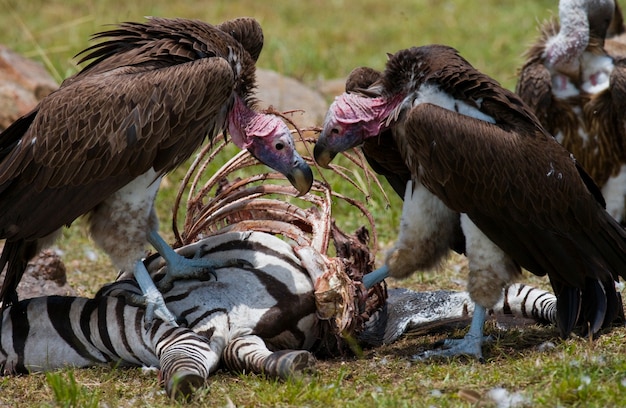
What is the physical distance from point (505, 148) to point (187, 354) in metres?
1.52

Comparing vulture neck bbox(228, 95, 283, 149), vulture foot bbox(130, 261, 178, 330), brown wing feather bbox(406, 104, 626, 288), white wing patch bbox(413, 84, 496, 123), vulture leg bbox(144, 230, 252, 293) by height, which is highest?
white wing patch bbox(413, 84, 496, 123)

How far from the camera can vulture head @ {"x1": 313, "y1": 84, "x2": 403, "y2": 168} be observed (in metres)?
4.36

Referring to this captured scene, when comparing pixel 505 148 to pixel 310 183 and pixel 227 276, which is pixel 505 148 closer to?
pixel 310 183

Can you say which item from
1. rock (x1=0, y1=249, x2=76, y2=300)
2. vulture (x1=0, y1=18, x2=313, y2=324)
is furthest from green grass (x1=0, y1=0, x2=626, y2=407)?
vulture (x1=0, y1=18, x2=313, y2=324)

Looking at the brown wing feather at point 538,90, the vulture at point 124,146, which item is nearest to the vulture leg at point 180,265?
the vulture at point 124,146

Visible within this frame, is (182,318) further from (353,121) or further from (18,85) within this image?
(18,85)

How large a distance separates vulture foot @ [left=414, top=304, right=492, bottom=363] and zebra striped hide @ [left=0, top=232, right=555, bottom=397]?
1.65ft

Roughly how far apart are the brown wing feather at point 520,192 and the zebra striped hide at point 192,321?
2.53 ft

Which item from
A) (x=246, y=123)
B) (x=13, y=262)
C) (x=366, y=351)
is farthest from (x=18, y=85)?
(x=366, y=351)

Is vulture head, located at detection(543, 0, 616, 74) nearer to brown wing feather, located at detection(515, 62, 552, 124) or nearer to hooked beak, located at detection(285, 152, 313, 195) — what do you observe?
brown wing feather, located at detection(515, 62, 552, 124)

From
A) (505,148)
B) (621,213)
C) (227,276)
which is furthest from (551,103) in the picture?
(227,276)

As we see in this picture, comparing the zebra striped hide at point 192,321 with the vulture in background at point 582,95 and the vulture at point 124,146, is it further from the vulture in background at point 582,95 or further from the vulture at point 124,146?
the vulture in background at point 582,95

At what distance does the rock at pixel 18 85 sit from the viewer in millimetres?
7316

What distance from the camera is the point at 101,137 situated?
13.5 feet
